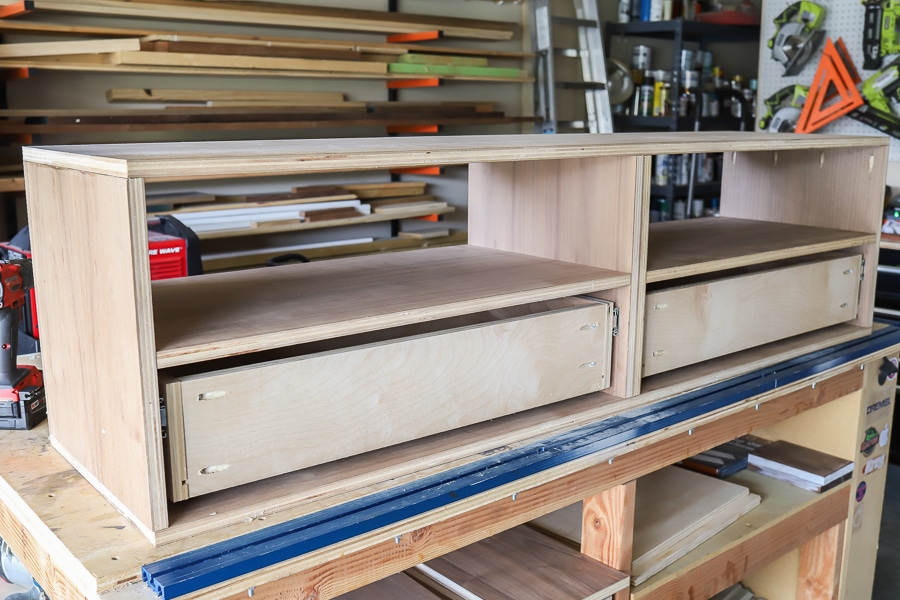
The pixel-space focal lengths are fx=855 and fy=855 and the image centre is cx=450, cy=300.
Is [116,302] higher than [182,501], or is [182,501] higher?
[116,302]

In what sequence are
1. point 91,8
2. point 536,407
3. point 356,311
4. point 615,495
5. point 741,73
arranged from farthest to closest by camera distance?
point 741,73 → point 91,8 → point 615,495 → point 536,407 → point 356,311

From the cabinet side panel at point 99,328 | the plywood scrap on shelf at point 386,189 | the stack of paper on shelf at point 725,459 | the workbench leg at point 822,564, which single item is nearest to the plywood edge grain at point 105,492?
the cabinet side panel at point 99,328

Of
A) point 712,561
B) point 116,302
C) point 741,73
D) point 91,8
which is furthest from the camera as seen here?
point 741,73

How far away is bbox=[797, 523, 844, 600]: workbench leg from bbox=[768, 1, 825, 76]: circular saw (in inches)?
105

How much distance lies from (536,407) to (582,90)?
12.3ft

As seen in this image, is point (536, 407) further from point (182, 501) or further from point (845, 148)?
point (845, 148)

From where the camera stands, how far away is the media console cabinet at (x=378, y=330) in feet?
3.08

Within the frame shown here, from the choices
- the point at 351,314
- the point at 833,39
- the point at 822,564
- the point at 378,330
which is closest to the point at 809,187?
the point at 822,564

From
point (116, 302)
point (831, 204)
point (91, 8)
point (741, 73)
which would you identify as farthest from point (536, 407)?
point (741, 73)

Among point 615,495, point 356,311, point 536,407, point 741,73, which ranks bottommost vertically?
point 615,495

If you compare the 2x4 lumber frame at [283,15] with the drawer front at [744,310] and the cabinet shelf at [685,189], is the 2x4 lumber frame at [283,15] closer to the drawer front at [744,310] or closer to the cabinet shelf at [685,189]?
the cabinet shelf at [685,189]

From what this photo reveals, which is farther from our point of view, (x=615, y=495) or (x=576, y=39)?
(x=576, y=39)

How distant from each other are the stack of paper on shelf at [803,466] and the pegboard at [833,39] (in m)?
2.18

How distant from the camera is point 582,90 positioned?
4.79 m
